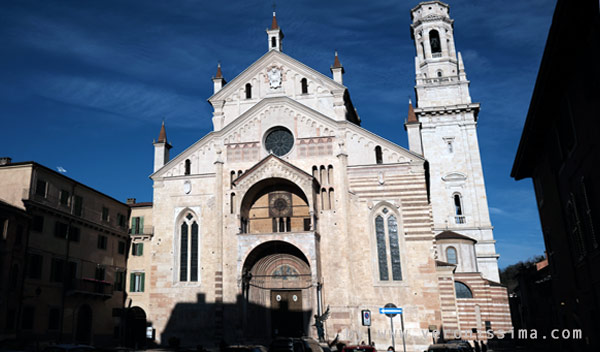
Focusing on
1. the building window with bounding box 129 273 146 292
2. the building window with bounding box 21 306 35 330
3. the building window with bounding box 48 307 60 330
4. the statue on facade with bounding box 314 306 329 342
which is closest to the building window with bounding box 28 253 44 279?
the building window with bounding box 21 306 35 330

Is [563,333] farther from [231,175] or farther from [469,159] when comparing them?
[469,159]

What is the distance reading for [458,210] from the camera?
149ft

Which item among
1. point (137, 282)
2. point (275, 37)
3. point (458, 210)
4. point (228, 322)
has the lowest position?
point (228, 322)

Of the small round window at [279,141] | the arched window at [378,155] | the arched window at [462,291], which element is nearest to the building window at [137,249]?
the small round window at [279,141]

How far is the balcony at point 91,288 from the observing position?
1131 inches

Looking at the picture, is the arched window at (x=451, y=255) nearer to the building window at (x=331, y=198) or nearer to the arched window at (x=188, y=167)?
the building window at (x=331, y=198)

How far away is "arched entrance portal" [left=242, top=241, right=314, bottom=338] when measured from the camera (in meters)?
30.5

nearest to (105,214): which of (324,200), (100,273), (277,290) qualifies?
(100,273)

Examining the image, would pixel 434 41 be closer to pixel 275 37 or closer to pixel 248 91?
pixel 275 37

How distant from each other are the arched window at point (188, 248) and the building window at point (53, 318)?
7526 millimetres

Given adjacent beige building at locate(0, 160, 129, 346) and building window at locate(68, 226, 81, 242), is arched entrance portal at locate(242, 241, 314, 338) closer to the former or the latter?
adjacent beige building at locate(0, 160, 129, 346)

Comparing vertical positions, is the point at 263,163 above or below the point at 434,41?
below

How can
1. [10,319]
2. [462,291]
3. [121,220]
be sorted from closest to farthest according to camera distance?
[10,319], [121,220], [462,291]

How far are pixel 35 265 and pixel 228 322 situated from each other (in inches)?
456
